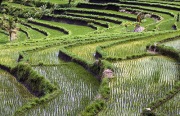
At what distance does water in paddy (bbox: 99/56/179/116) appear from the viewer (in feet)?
34.3

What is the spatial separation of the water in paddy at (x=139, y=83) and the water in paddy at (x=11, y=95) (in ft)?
9.68

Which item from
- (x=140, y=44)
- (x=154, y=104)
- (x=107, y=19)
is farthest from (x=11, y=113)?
(x=107, y=19)

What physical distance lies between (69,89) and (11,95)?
6.58ft

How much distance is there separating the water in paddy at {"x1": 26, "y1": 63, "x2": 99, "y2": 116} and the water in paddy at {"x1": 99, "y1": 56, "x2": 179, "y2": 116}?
87 cm

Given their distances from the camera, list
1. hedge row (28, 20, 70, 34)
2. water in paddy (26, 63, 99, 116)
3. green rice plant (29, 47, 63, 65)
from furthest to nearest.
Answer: hedge row (28, 20, 70, 34) < green rice plant (29, 47, 63, 65) < water in paddy (26, 63, 99, 116)

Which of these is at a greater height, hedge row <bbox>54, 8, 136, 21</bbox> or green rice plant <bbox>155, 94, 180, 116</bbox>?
green rice plant <bbox>155, 94, 180, 116</bbox>

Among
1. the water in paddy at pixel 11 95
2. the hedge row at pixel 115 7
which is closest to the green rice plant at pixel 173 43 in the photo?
the water in paddy at pixel 11 95

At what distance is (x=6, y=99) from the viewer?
12133 millimetres

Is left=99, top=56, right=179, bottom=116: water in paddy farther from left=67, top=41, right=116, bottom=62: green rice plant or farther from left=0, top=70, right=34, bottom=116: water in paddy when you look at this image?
left=0, top=70, right=34, bottom=116: water in paddy

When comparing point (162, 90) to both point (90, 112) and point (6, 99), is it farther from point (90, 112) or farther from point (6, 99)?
point (6, 99)

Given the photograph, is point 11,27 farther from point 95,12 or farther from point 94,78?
point 94,78

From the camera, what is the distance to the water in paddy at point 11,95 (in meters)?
11.3

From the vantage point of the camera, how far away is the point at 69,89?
483 inches

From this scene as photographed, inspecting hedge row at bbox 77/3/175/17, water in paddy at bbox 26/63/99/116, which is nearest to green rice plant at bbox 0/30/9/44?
hedge row at bbox 77/3/175/17
